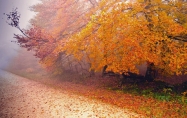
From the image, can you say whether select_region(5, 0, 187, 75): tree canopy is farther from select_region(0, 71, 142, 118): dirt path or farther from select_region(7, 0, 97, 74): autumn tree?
select_region(7, 0, 97, 74): autumn tree

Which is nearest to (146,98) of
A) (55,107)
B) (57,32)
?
(55,107)

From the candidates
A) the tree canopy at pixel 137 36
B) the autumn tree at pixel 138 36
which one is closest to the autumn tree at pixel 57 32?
the tree canopy at pixel 137 36

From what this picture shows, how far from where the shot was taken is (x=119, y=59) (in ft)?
38.2

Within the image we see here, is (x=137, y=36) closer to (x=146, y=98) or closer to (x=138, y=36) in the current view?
(x=138, y=36)

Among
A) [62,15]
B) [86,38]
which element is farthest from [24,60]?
[86,38]

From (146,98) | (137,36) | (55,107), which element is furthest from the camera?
(146,98)

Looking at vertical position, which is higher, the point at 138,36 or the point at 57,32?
the point at 57,32

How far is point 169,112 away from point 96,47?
611cm

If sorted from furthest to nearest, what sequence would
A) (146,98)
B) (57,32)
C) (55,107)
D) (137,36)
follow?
(57,32) < (146,98) < (137,36) < (55,107)

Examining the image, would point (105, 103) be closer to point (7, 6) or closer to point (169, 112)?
point (169, 112)

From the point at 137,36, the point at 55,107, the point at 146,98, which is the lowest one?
the point at 55,107

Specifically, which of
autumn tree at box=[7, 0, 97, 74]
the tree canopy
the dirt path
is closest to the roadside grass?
the dirt path

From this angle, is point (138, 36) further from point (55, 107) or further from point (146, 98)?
point (55, 107)

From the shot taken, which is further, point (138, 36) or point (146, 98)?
point (146, 98)
